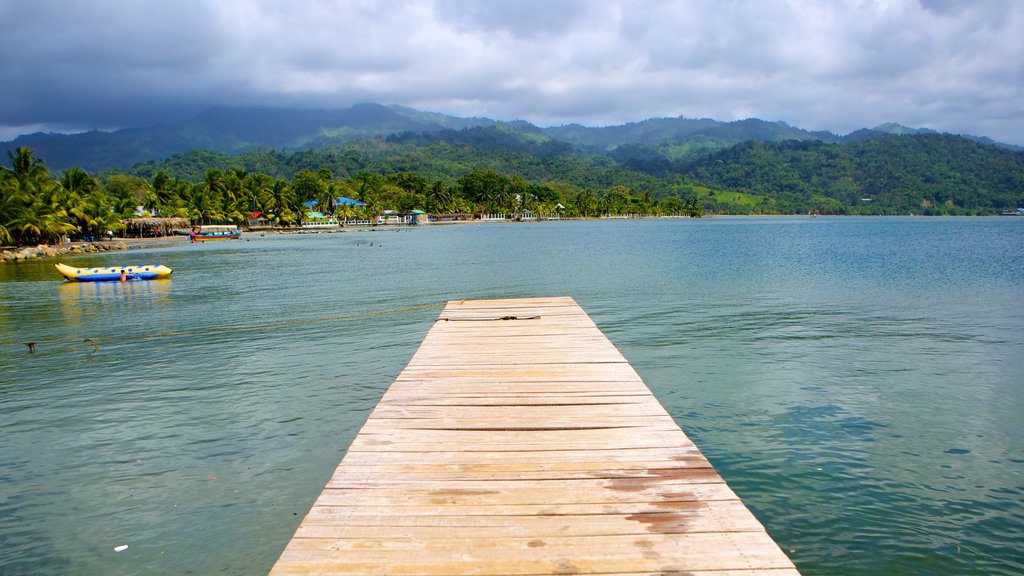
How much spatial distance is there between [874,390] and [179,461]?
42.0 ft

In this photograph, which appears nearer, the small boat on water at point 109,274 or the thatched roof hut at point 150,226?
the small boat on water at point 109,274

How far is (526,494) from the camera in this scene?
512 cm

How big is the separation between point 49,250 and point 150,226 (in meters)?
45.5

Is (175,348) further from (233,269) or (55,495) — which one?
(233,269)

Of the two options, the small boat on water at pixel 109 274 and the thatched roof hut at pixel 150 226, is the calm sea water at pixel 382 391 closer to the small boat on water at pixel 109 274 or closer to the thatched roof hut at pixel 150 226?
the small boat on water at pixel 109 274

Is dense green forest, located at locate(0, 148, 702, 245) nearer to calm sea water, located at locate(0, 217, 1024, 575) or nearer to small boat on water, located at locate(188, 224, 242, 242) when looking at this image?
small boat on water, located at locate(188, 224, 242, 242)

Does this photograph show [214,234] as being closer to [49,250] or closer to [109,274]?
[49,250]

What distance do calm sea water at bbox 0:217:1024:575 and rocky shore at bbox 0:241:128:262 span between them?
1884 inches

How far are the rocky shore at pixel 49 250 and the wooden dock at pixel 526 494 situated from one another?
7621cm

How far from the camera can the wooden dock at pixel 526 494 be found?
4148mm

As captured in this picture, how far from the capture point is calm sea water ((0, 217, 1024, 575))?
Result: 291 inches

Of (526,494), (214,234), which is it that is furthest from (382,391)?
(214,234)

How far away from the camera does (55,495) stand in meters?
8.73

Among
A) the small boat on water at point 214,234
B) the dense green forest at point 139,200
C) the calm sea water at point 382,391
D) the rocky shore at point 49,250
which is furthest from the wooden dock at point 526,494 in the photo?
the small boat on water at point 214,234
